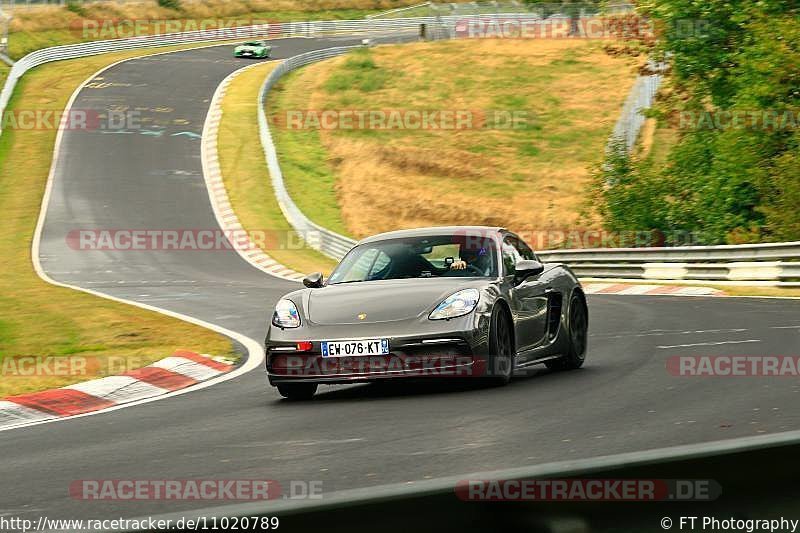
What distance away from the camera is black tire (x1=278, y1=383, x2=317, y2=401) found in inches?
405

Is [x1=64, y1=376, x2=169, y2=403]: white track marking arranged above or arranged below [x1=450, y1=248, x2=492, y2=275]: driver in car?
below

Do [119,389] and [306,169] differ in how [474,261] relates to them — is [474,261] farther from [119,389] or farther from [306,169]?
[306,169]

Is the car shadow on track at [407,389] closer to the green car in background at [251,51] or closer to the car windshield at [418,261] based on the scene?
the car windshield at [418,261]

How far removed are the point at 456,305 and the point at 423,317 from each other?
27 cm

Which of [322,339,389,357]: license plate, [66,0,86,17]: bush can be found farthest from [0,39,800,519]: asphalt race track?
[66,0,86,17]: bush

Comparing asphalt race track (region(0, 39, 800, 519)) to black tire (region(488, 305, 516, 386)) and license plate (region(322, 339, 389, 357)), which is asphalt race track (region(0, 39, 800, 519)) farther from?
license plate (region(322, 339, 389, 357))

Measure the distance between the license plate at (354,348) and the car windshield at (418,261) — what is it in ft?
4.03

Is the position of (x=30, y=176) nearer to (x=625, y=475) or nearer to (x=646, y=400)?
(x=646, y=400)

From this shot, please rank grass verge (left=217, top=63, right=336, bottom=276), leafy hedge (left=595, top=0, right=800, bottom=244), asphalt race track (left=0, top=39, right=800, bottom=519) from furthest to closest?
1. grass verge (left=217, top=63, right=336, bottom=276)
2. leafy hedge (left=595, top=0, right=800, bottom=244)
3. asphalt race track (left=0, top=39, right=800, bottom=519)

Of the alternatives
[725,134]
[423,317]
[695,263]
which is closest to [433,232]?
[423,317]

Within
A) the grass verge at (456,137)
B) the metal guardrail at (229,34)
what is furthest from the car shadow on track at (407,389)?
the metal guardrail at (229,34)

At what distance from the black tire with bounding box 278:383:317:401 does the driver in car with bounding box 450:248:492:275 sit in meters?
1.59

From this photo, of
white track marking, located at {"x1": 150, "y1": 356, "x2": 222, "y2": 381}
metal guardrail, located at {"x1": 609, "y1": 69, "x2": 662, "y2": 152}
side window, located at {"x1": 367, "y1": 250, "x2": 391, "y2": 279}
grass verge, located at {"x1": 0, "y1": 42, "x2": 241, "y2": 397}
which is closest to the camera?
side window, located at {"x1": 367, "y1": 250, "x2": 391, "y2": 279}

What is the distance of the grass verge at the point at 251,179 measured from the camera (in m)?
35.0
